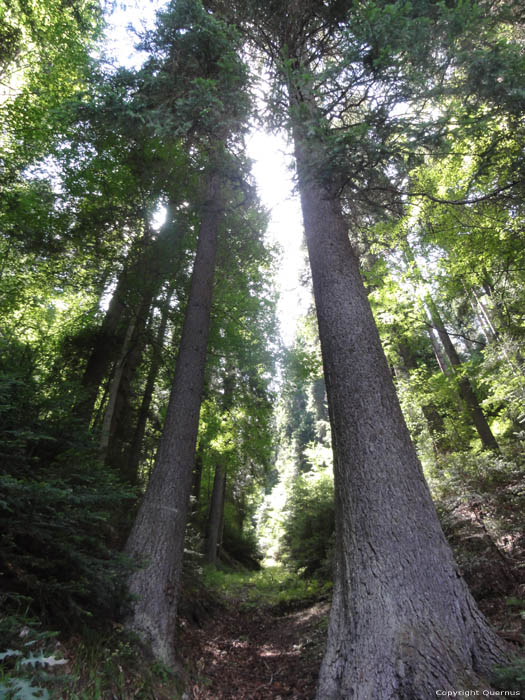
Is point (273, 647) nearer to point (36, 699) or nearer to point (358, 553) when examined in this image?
point (358, 553)

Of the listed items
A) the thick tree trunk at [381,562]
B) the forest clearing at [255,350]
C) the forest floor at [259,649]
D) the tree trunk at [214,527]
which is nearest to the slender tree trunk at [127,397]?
the forest clearing at [255,350]

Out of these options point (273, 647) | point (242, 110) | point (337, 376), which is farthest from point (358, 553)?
point (242, 110)

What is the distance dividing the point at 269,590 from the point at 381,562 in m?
8.82

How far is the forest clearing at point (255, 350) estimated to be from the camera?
321 cm

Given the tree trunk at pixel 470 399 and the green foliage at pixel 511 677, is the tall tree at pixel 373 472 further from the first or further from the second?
the tree trunk at pixel 470 399

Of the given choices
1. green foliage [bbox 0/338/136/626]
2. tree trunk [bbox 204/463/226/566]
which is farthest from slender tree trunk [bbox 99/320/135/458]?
tree trunk [bbox 204/463/226/566]

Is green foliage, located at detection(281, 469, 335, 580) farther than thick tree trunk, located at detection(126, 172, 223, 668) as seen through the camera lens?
Yes

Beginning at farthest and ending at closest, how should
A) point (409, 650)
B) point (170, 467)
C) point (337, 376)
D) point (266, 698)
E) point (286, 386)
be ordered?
point (286, 386), point (170, 467), point (337, 376), point (266, 698), point (409, 650)

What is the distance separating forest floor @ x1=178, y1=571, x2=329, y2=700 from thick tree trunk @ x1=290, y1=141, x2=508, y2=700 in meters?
1.25

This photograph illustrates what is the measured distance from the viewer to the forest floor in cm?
421

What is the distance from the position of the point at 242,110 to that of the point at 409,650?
738 centimetres

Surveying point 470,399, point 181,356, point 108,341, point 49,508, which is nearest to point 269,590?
point 181,356

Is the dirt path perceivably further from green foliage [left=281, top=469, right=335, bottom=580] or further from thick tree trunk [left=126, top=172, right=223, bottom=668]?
green foliage [left=281, top=469, right=335, bottom=580]

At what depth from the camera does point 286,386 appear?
10.9 metres
